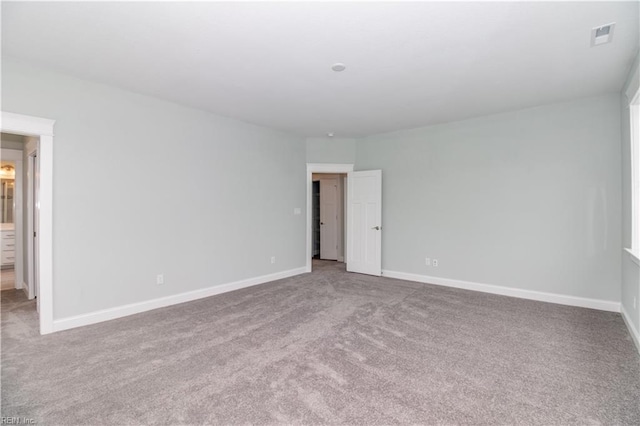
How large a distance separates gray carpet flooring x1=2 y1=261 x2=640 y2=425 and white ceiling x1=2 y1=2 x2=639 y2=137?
264 cm

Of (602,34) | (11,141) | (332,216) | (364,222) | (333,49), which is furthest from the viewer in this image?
(332,216)

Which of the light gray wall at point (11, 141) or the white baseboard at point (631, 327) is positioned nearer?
the white baseboard at point (631, 327)

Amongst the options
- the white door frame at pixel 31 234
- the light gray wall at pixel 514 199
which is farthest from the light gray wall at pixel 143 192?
the light gray wall at pixel 514 199

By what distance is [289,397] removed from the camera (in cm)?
209

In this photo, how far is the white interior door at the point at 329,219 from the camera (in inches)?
302

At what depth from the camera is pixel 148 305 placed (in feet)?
12.6

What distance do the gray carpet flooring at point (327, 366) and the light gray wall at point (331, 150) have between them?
315 cm

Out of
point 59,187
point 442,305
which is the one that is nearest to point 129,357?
point 59,187

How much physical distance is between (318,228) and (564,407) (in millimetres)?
6555

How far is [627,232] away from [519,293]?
4.79 feet

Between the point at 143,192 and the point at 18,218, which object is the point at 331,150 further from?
the point at 18,218

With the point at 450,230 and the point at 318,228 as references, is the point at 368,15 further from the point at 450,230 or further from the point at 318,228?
the point at 318,228

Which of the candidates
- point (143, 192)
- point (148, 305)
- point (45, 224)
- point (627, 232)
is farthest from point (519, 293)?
point (45, 224)

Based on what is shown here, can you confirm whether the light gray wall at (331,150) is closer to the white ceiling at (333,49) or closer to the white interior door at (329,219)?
the white interior door at (329,219)
